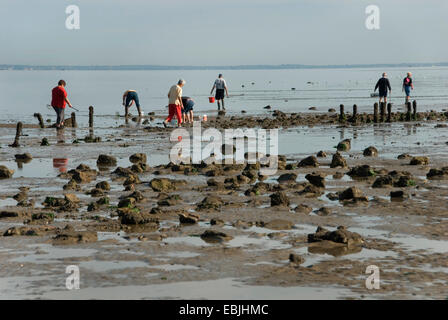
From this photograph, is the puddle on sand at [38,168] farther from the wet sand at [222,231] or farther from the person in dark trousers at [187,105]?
the person in dark trousers at [187,105]

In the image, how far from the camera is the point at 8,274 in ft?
33.1

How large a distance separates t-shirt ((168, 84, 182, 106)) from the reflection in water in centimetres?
797

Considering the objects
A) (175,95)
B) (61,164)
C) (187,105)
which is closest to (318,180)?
(61,164)

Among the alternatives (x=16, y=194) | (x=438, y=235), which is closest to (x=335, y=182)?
(x=438, y=235)

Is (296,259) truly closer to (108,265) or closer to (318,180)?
(108,265)

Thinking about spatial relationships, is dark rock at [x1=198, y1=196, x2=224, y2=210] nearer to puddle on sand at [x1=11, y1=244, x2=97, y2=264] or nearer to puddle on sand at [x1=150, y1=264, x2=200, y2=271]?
puddle on sand at [x1=11, y1=244, x2=97, y2=264]

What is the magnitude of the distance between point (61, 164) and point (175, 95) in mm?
9204

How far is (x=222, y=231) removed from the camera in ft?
41.1

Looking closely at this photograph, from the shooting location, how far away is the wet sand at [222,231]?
945 cm

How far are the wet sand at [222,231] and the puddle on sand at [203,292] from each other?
3 cm

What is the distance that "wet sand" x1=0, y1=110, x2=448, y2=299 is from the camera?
9.45m

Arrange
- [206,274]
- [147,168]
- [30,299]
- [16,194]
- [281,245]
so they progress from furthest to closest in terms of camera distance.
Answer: [147,168] < [16,194] < [281,245] < [206,274] < [30,299]
